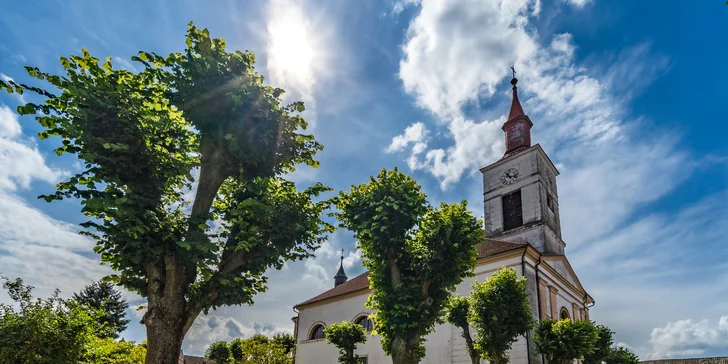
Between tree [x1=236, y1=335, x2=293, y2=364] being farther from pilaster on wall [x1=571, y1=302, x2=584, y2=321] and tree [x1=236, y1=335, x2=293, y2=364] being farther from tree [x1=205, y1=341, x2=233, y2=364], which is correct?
tree [x1=205, y1=341, x2=233, y2=364]

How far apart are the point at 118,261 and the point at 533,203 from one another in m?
21.9

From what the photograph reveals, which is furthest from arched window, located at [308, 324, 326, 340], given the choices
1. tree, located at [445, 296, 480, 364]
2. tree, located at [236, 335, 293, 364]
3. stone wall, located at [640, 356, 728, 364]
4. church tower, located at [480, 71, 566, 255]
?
stone wall, located at [640, 356, 728, 364]

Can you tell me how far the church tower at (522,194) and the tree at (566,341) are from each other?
23.8 ft

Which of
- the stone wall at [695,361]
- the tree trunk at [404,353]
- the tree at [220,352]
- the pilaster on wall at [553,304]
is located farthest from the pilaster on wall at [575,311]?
the tree at [220,352]

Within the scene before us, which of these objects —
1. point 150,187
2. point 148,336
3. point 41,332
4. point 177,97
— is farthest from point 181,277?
point 177,97

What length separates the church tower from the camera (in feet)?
79.5

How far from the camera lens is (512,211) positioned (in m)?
26.1

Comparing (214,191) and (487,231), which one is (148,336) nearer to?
(214,191)

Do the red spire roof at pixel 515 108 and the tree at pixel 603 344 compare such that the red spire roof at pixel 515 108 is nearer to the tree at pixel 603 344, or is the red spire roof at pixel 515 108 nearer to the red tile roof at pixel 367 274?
the red tile roof at pixel 367 274

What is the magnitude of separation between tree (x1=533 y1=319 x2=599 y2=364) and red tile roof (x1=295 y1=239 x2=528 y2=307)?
427 centimetres

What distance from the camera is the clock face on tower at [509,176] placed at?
86.8 feet

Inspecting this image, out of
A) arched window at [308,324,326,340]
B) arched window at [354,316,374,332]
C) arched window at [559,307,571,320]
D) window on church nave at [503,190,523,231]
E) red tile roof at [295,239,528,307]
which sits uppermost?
window on church nave at [503,190,523,231]

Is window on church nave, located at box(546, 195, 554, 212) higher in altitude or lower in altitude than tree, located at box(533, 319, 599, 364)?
higher

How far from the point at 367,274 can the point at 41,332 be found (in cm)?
2171
